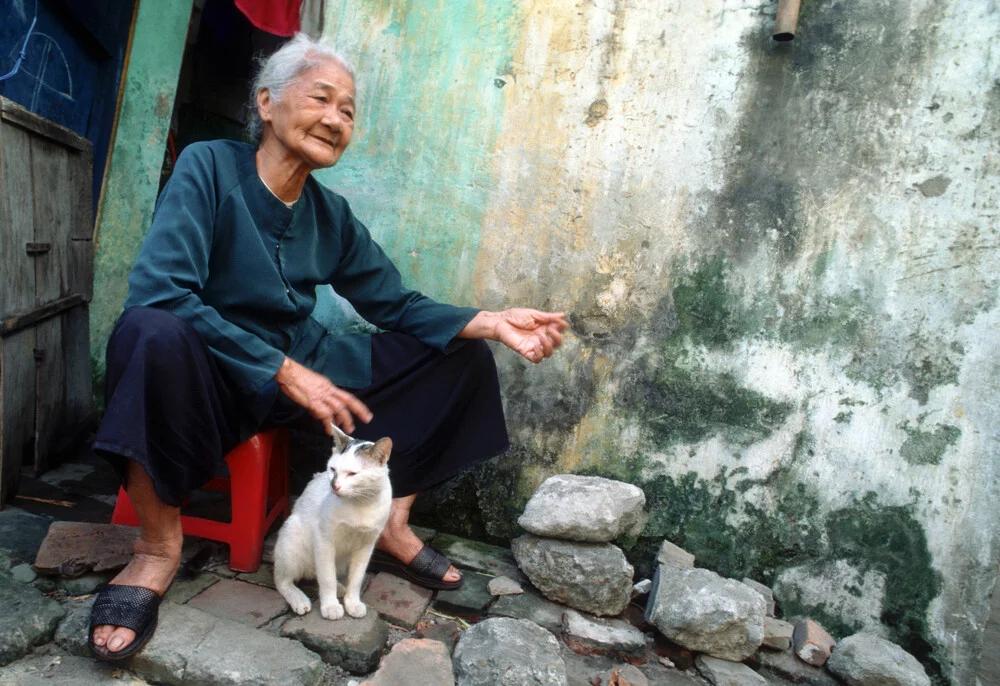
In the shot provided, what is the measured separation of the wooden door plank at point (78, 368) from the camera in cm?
303

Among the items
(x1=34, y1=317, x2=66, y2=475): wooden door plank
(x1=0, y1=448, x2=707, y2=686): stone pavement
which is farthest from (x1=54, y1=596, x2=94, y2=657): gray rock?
(x1=34, y1=317, x2=66, y2=475): wooden door plank

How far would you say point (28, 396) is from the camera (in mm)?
2641

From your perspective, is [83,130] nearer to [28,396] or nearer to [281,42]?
[281,42]

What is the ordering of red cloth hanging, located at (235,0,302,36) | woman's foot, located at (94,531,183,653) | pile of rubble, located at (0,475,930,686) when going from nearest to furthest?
pile of rubble, located at (0,475,930,686)
woman's foot, located at (94,531,183,653)
red cloth hanging, located at (235,0,302,36)

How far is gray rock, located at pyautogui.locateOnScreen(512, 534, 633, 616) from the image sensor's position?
2.38 meters

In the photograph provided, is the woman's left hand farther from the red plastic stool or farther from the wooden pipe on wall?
the wooden pipe on wall

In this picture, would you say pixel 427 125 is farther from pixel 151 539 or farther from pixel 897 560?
pixel 897 560

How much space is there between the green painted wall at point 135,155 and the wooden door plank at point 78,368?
15 centimetres

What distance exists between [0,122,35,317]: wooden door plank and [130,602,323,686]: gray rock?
1418 mm

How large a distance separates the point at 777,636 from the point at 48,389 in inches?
120

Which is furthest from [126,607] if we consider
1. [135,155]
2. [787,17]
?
[787,17]

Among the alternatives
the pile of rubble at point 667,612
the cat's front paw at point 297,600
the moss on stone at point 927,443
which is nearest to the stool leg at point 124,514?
the cat's front paw at point 297,600

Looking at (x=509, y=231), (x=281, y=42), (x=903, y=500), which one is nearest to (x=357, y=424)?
(x=509, y=231)

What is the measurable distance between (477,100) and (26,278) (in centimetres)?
195
